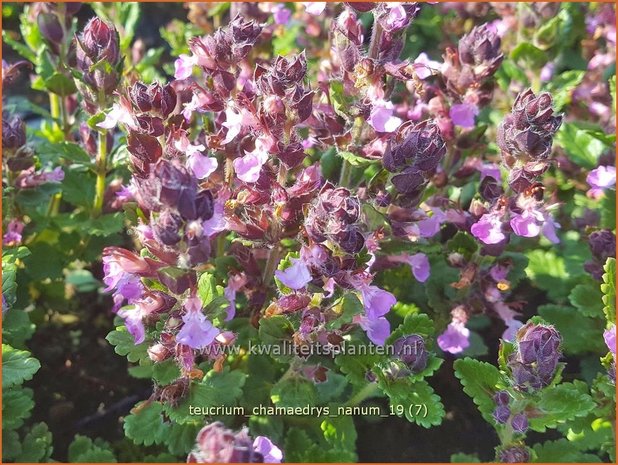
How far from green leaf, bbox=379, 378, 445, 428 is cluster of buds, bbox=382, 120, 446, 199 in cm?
69

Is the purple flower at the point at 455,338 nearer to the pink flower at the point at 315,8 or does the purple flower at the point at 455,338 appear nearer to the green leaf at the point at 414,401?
the green leaf at the point at 414,401

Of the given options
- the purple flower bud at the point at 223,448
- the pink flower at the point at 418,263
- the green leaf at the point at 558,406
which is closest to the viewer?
the purple flower bud at the point at 223,448

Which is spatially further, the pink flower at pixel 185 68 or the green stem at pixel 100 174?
the green stem at pixel 100 174

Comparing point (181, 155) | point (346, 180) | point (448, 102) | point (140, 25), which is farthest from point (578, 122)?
point (140, 25)

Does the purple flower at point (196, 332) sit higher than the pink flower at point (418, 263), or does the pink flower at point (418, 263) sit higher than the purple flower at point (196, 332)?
the pink flower at point (418, 263)

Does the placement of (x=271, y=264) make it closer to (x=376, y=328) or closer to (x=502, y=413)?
(x=376, y=328)

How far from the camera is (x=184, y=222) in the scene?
6.00 ft

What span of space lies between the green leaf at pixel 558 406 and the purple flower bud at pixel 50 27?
102 inches

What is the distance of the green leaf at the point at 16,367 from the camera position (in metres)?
2.27

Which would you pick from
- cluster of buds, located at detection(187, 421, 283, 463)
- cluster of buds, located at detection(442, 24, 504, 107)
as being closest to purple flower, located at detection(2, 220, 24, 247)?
cluster of buds, located at detection(187, 421, 283, 463)

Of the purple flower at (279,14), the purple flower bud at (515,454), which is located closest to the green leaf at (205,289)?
the purple flower bud at (515,454)

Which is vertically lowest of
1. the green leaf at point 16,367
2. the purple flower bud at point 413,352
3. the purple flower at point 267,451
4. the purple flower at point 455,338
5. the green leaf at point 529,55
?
the purple flower at point 267,451

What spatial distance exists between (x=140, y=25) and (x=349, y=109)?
3.83 m

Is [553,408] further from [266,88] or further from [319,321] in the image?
[266,88]
